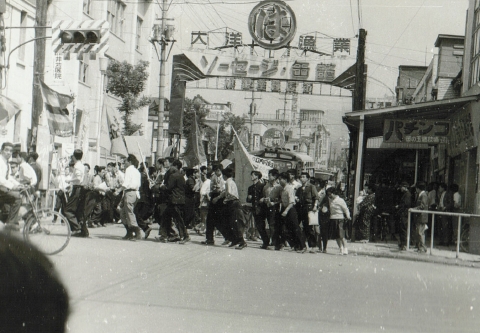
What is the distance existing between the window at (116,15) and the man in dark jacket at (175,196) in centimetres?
2599

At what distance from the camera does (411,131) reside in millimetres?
18703

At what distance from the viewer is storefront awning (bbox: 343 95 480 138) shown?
1722 centimetres

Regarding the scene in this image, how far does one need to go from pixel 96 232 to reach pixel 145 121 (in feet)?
98.8

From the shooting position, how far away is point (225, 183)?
15.8 meters

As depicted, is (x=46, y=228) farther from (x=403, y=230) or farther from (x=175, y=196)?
(x=403, y=230)

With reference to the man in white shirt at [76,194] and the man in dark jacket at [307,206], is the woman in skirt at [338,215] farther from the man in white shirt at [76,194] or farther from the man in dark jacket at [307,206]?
the man in white shirt at [76,194]

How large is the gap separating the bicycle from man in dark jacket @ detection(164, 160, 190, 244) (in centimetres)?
390

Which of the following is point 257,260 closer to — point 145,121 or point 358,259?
point 358,259

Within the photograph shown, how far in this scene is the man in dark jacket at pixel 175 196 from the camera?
603 inches

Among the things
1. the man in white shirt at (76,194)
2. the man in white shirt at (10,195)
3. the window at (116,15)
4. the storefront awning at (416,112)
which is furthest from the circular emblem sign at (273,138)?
the man in white shirt at (10,195)

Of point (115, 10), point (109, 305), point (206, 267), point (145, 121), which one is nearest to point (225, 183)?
point (206, 267)

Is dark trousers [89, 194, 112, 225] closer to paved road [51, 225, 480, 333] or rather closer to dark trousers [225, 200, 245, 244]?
dark trousers [225, 200, 245, 244]

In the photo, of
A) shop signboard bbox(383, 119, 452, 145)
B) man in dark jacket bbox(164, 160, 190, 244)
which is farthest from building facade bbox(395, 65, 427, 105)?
man in dark jacket bbox(164, 160, 190, 244)

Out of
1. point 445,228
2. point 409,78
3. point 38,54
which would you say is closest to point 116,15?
point 409,78
